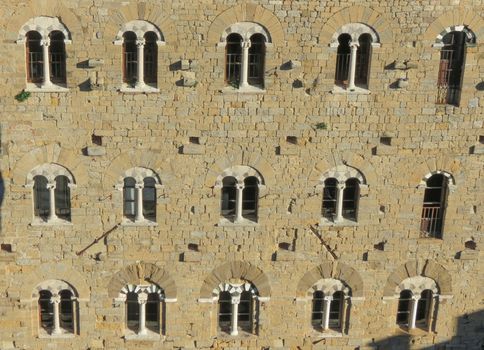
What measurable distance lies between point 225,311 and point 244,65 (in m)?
6.97

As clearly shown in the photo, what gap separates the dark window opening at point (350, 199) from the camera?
19.1 meters

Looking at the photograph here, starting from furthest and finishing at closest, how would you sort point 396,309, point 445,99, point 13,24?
point 396,309, point 445,99, point 13,24

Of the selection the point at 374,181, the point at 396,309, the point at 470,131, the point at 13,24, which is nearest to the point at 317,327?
the point at 396,309

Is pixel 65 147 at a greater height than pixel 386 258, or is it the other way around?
pixel 65 147

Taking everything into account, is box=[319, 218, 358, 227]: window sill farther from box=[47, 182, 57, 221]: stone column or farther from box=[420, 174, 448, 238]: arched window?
box=[47, 182, 57, 221]: stone column

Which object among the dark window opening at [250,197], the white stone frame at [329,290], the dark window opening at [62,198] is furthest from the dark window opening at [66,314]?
the white stone frame at [329,290]


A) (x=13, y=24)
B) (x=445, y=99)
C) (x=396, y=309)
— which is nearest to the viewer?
(x=13, y=24)

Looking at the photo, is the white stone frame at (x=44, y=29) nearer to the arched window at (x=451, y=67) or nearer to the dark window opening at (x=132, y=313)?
the dark window opening at (x=132, y=313)

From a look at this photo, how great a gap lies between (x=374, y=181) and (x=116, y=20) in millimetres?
7662

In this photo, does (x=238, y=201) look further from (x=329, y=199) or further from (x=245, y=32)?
(x=245, y=32)

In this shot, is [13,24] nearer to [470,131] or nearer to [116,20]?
[116,20]

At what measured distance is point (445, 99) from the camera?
1861 centimetres

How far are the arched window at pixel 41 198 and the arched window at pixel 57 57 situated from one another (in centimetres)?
258

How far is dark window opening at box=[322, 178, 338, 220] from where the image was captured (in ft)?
62.7
